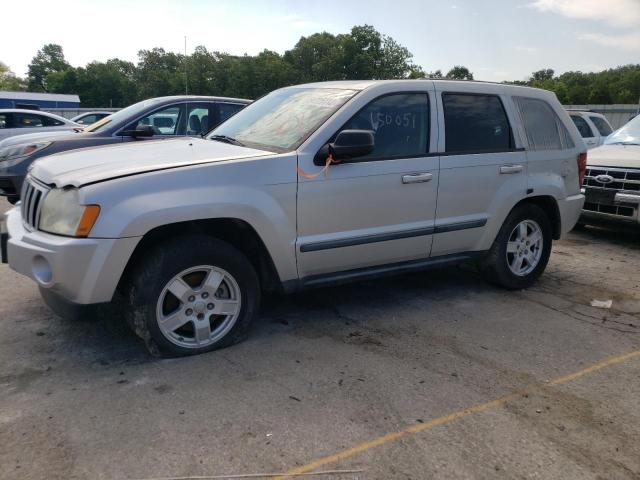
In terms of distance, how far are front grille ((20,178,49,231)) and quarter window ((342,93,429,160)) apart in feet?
6.84

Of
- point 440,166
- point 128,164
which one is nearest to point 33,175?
point 128,164

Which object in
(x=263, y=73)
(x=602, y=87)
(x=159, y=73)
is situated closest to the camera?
(x=602, y=87)

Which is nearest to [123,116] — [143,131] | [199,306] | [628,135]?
[143,131]

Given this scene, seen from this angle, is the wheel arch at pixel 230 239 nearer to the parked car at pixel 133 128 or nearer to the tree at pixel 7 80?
the parked car at pixel 133 128

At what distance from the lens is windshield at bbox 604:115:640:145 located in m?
8.08

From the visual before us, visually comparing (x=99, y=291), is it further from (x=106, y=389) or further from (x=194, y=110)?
(x=194, y=110)

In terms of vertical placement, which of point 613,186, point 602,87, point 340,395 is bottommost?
point 340,395

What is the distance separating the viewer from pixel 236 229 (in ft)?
12.4

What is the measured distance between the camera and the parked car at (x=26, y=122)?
40.6ft

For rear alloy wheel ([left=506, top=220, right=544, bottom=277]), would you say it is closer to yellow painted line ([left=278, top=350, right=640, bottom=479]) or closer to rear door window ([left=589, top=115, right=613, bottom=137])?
yellow painted line ([left=278, top=350, right=640, bottom=479])

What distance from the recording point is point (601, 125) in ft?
42.9

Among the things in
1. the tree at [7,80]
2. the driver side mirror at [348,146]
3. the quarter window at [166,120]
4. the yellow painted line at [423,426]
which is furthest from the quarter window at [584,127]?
the tree at [7,80]

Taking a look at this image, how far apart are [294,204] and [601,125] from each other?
467 inches

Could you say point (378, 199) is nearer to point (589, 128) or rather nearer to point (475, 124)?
point (475, 124)
